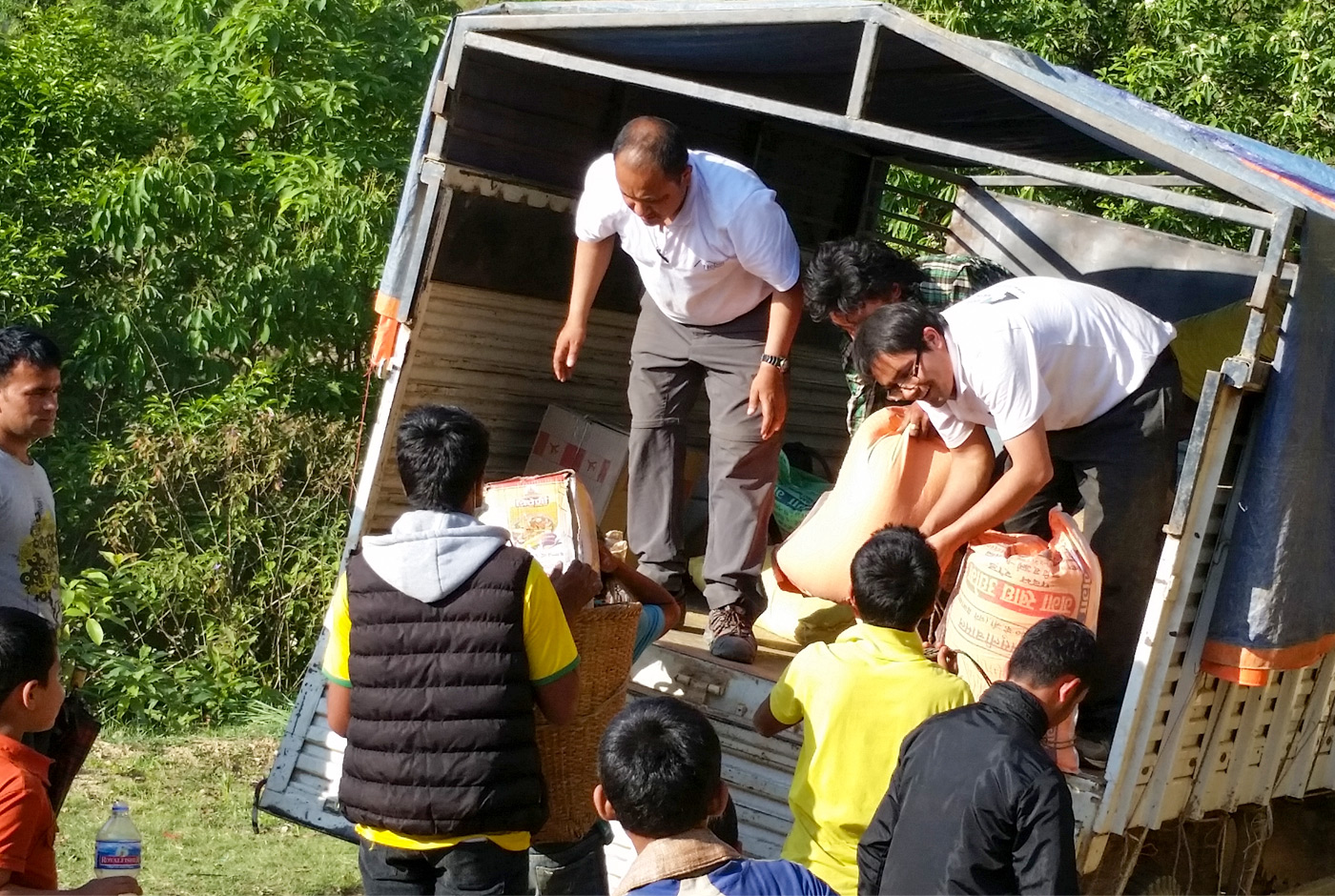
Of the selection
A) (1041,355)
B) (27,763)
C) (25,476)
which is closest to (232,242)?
(25,476)

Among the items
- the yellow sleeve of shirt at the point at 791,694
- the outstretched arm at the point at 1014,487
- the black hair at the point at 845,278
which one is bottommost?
the yellow sleeve of shirt at the point at 791,694

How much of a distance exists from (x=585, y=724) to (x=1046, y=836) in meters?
1.19

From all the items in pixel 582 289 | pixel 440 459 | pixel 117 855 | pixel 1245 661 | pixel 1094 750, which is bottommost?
pixel 117 855

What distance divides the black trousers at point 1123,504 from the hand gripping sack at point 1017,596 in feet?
0.81

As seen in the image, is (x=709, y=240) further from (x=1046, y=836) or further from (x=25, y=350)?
(x=1046, y=836)

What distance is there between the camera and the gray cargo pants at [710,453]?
4852 millimetres

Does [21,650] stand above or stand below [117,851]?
above

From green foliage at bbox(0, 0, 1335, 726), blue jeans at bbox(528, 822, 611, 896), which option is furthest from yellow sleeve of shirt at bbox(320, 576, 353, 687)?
green foliage at bbox(0, 0, 1335, 726)

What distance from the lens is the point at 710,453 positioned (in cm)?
502

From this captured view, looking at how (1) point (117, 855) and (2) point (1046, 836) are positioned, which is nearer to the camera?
(2) point (1046, 836)

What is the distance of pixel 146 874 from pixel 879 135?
3.19m

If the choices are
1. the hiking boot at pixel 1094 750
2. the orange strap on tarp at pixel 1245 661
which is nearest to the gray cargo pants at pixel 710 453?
the hiking boot at pixel 1094 750

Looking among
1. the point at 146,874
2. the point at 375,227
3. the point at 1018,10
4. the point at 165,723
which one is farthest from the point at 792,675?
the point at 1018,10

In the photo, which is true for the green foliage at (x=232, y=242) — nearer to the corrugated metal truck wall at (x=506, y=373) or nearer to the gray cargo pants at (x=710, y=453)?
the corrugated metal truck wall at (x=506, y=373)
